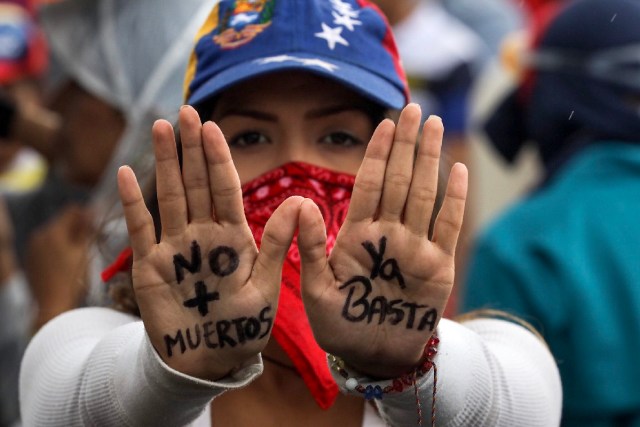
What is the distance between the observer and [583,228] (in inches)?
132

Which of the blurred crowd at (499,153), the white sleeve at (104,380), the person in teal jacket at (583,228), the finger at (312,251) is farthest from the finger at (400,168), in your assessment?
the person in teal jacket at (583,228)

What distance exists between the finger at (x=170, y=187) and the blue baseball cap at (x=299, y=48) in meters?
0.48

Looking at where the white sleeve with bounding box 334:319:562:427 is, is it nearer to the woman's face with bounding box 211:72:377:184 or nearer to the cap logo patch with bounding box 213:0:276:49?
the woman's face with bounding box 211:72:377:184

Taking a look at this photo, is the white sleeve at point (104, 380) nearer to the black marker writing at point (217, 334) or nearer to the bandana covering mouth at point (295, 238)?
the black marker writing at point (217, 334)

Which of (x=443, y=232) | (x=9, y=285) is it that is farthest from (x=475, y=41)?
(x=443, y=232)

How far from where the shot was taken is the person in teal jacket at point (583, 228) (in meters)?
3.21

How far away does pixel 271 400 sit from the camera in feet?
7.55

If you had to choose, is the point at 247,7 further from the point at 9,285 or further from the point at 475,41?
the point at 475,41

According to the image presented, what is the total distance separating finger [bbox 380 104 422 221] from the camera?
1901mm

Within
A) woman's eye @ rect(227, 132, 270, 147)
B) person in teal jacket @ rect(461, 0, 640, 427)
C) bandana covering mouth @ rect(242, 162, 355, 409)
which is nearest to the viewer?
bandana covering mouth @ rect(242, 162, 355, 409)

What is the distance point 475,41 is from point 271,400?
422 centimetres

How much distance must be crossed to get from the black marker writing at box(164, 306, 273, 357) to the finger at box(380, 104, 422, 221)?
0.26 m

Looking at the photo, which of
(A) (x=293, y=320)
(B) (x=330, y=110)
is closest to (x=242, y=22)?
(B) (x=330, y=110)

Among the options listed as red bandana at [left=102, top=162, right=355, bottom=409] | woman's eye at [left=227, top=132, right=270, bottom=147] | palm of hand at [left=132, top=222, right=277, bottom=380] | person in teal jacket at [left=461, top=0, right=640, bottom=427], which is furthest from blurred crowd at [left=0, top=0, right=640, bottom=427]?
palm of hand at [left=132, top=222, right=277, bottom=380]
